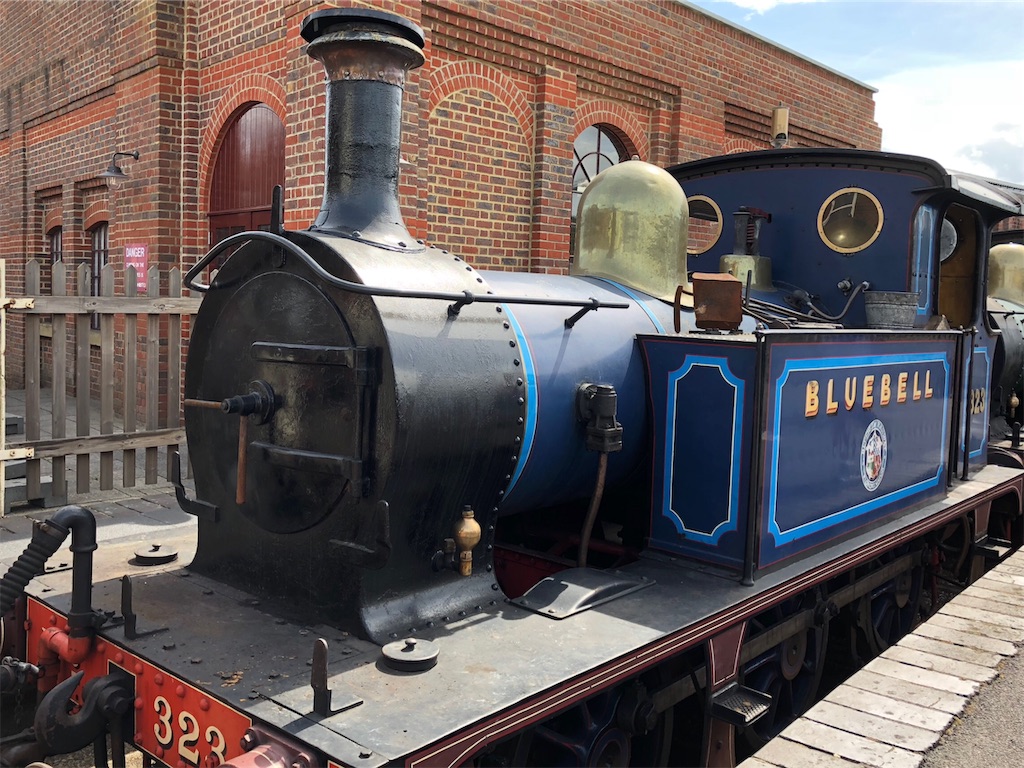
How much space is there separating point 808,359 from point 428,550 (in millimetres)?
1632

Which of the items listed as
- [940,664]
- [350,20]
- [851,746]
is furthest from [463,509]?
[940,664]

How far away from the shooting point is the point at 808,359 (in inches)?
133

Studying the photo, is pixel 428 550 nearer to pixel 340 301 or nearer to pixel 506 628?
pixel 506 628

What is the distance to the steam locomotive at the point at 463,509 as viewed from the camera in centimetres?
232

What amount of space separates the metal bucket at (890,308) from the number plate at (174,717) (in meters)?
3.61

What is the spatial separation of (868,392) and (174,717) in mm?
2985

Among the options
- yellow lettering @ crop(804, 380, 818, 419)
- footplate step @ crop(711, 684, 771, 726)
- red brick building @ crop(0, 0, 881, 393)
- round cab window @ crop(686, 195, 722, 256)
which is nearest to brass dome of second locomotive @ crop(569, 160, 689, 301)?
yellow lettering @ crop(804, 380, 818, 419)

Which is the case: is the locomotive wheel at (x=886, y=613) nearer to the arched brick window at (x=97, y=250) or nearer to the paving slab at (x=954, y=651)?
the paving slab at (x=954, y=651)

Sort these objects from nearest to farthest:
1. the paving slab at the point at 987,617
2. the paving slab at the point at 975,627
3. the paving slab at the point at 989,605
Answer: the paving slab at the point at 975,627
the paving slab at the point at 987,617
the paving slab at the point at 989,605

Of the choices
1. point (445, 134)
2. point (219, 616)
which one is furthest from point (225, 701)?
point (445, 134)

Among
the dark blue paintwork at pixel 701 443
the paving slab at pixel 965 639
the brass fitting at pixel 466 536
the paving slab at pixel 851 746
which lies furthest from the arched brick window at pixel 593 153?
the paving slab at pixel 851 746

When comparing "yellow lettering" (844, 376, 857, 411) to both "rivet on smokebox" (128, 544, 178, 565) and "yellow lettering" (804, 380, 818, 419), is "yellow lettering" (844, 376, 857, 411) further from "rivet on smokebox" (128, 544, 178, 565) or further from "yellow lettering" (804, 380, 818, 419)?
"rivet on smokebox" (128, 544, 178, 565)

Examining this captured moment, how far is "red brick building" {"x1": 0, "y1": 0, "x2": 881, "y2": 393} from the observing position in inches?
282

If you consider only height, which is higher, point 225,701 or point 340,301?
point 340,301
